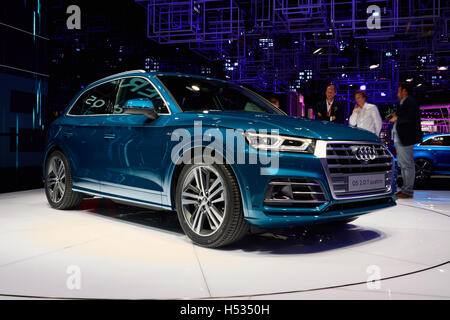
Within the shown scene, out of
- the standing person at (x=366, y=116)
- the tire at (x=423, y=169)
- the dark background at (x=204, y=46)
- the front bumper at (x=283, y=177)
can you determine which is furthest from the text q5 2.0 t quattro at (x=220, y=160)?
the tire at (x=423, y=169)

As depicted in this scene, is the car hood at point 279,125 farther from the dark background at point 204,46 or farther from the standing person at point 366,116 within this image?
the dark background at point 204,46

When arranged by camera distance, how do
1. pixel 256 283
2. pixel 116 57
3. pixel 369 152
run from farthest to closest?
pixel 116 57 < pixel 369 152 < pixel 256 283

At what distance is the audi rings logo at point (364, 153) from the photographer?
374 cm

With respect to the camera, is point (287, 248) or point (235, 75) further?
point (235, 75)

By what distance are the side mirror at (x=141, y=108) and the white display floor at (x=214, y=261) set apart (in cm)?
114

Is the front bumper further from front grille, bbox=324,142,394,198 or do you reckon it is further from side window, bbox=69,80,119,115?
side window, bbox=69,80,119,115

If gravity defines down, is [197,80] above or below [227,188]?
above

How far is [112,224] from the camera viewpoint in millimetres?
4992

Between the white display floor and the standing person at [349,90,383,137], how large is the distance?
7.12 feet

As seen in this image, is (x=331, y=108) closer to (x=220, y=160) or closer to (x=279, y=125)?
(x=279, y=125)

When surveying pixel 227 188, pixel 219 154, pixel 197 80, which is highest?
pixel 197 80
